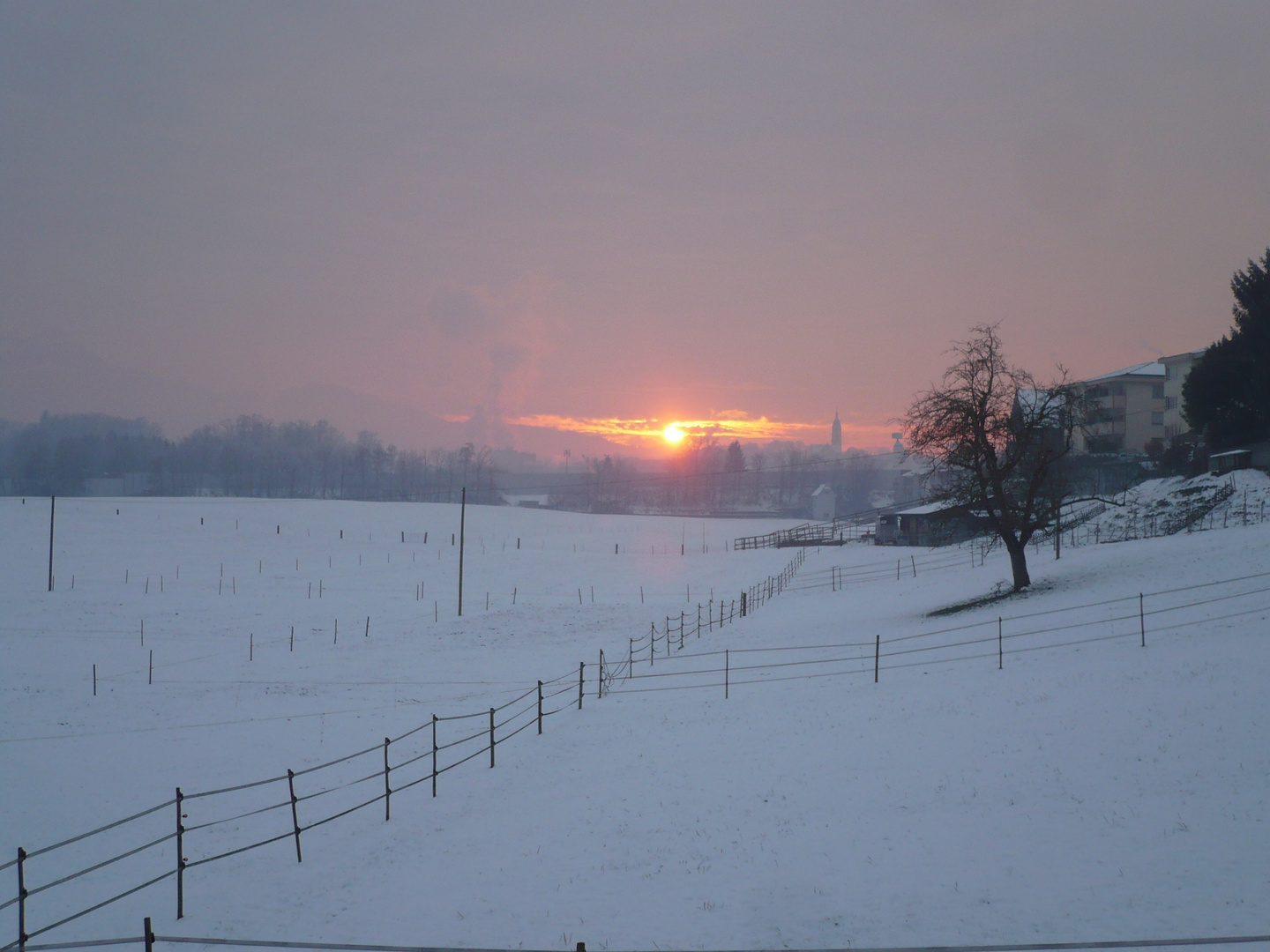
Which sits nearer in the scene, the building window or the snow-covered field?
the snow-covered field

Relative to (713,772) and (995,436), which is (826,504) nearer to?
(995,436)

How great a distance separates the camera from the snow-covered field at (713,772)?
1052 cm

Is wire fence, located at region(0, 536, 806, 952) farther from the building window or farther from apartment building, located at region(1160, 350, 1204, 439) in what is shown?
apartment building, located at region(1160, 350, 1204, 439)

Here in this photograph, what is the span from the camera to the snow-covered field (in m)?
10.5

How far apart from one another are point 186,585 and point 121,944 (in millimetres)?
52567

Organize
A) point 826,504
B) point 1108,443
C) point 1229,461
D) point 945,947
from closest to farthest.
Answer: point 945,947
point 1229,461
point 1108,443
point 826,504

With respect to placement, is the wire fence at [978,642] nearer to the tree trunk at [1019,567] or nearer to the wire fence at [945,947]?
the tree trunk at [1019,567]

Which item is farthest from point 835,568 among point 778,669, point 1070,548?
point 778,669

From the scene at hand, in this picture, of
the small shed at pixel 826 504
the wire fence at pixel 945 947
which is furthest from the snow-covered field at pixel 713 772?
the small shed at pixel 826 504

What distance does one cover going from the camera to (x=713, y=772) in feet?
54.0

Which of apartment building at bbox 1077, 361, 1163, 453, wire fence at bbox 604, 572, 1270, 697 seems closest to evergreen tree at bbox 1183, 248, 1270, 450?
apartment building at bbox 1077, 361, 1163, 453

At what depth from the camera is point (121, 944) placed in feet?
34.4

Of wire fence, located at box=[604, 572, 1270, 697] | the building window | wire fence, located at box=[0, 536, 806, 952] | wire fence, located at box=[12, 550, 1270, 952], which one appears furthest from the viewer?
the building window

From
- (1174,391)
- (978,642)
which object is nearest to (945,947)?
(978,642)
